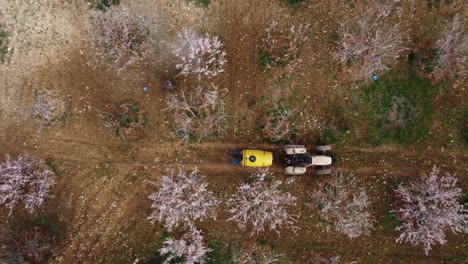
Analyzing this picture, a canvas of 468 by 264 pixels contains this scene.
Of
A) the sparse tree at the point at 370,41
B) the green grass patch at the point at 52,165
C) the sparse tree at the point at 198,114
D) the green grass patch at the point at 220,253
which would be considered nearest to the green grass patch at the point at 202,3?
the sparse tree at the point at 198,114

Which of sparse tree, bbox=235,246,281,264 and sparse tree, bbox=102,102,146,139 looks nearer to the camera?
sparse tree, bbox=102,102,146,139

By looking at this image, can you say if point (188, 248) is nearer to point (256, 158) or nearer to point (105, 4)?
point (256, 158)

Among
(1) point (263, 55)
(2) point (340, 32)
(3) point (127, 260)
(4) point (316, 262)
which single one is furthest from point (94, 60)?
(4) point (316, 262)

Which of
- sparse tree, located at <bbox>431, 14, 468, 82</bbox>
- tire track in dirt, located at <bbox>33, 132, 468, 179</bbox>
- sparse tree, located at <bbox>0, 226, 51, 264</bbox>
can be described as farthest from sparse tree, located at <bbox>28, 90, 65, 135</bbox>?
sparse tree, located at <bbox>431, 14, 468, 82</bbox>

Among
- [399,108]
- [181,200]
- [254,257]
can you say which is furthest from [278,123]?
[254,257]

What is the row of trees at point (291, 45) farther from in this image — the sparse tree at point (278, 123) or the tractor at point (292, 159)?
the tractor at point (292, 159)

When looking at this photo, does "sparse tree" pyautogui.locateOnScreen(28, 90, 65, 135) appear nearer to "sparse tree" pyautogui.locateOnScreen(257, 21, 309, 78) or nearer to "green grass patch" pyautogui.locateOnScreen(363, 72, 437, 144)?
"sparse tree" pyautogui.locateOnScreen(257, 21, 309, 78)

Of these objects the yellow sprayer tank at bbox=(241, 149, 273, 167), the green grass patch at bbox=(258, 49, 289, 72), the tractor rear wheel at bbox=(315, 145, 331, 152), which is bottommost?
the yellow sprayer tank at bbox=(241, 149, 273, 167)

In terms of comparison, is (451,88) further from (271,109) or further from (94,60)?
(94,60)
